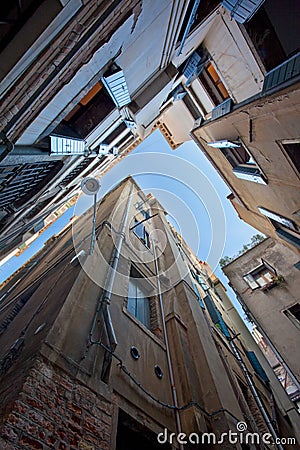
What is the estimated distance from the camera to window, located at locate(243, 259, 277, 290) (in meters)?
11.5

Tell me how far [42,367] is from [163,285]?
6995 millimetres

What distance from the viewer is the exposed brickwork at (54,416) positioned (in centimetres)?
247

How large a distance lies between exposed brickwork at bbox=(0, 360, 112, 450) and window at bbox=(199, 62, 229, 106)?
984 cm

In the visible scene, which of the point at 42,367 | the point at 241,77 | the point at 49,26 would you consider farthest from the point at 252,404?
the point at 49,26

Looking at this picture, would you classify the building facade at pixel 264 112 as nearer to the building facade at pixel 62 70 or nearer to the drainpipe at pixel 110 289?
the building facade at pixel 62 70

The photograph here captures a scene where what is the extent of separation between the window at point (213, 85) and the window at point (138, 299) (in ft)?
24.0

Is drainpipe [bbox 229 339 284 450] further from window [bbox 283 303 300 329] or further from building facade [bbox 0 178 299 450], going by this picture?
window [bbox 283 303 300 329]

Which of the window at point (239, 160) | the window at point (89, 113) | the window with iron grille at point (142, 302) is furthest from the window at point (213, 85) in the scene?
the window with iron grille at point (142, 302)

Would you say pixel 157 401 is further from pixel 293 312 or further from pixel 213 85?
pixel 213 85

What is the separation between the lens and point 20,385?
283 centimetres

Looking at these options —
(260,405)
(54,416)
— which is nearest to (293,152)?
(54,416)

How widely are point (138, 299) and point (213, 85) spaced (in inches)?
332

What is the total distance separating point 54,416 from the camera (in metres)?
2.83
